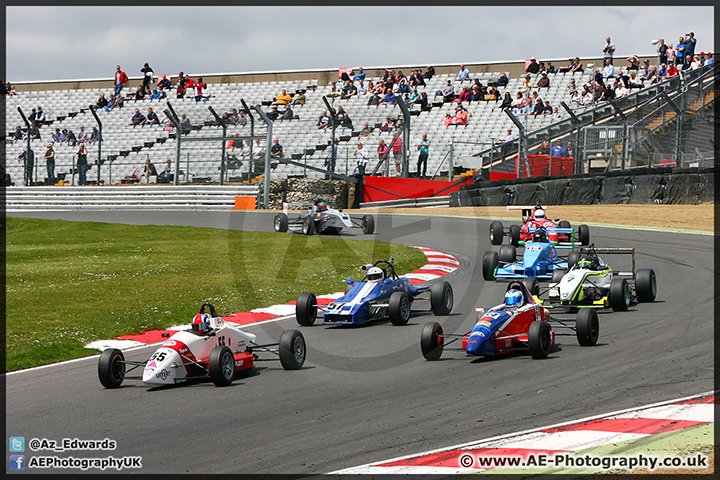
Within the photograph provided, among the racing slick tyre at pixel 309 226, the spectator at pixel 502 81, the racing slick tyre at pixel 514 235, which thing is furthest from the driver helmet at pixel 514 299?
the spectator at pixel 502 81

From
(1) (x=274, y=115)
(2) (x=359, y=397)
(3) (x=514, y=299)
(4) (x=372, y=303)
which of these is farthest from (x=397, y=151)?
(2) (x=359, y=397)

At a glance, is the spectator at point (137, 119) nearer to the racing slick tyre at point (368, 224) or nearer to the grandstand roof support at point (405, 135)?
the grandstand roof support at point (405, 135)

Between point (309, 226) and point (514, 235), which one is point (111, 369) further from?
point (309, 226)

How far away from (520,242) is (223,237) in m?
7.83

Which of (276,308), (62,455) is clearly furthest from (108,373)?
(276,308)

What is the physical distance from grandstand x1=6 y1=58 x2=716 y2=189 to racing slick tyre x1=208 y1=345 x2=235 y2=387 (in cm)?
2180

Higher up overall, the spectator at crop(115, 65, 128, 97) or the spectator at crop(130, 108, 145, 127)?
the spectator at crop(115, 65, 128, 97)

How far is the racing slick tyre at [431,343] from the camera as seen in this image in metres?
8.85

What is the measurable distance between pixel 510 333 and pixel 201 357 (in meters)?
3.39

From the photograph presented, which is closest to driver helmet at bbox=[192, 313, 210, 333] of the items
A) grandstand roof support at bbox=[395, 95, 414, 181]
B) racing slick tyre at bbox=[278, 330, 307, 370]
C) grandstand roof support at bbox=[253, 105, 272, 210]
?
racing slick tyre at bbox=[278, 330, 307, 370]

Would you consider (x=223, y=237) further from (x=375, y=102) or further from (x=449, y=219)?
(x=375, y=102)

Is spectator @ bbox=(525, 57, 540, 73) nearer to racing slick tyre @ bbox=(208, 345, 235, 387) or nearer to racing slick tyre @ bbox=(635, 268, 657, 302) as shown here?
racing slick tyre @ bbox=(635, 268, 657, 302)

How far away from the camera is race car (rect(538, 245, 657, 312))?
454 inches

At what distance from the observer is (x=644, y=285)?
1213 cm
